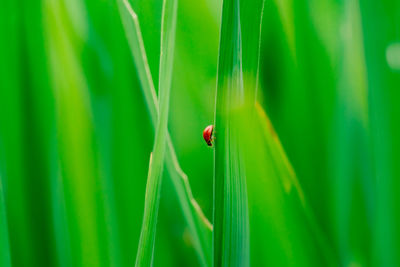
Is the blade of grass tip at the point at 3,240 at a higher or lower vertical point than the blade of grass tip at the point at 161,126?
lower

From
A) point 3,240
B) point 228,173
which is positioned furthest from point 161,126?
point 3,240

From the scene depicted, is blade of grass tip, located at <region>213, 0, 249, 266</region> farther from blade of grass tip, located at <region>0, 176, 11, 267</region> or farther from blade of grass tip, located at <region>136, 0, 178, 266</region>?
blade of grass tip, located at <region>0, 176, 11, 267</region>

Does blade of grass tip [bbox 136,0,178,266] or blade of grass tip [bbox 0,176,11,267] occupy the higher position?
blade of grass tip [bbox 136,0,178,266]

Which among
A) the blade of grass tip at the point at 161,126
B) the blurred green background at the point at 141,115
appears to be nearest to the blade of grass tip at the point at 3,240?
the blurred green background at the point at 141,115

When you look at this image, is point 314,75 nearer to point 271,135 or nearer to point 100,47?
point 271,135

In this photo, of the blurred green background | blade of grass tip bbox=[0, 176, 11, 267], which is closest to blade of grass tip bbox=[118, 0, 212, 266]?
the blurred green background

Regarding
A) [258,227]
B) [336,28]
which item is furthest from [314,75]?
[258,227]

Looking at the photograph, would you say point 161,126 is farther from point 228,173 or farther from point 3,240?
point 3,240

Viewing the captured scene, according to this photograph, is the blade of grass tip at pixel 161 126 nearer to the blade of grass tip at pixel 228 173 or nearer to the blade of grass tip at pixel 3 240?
the blade of grass tip at pixel 228 173
